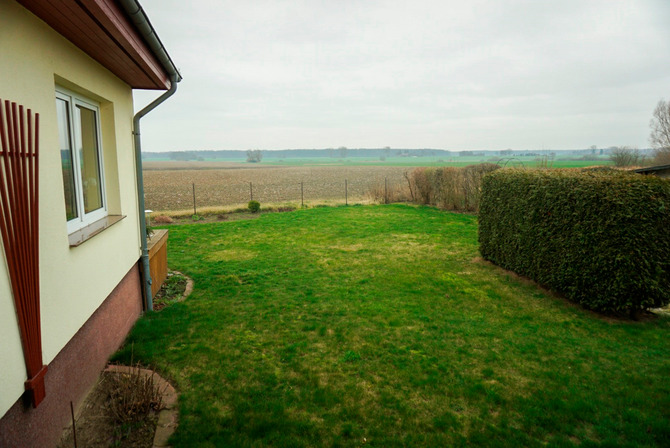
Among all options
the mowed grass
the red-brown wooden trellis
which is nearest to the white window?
the red-brown wooden trellis

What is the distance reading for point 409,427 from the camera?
3.10 m

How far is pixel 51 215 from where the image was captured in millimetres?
2688

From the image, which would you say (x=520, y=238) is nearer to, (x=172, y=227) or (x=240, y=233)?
(x=240, y=233)

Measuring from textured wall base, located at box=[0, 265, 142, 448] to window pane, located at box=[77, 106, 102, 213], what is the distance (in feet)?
3.54

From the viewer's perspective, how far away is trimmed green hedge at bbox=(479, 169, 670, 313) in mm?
5184

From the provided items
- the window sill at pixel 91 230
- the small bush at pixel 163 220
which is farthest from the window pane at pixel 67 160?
the small bush at pixel 163 220

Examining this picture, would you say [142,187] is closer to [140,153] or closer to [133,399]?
[140,153]

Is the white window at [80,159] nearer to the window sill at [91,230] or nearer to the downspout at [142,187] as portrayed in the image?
the window sill at [91,230]

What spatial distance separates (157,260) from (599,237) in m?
7.19

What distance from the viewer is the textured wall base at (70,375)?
2.13m

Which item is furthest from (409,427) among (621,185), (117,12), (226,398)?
(621,185)

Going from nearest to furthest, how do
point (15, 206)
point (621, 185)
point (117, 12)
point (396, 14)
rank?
1. point (15, 206)
2. point (117, 12)
3. point (621, 185)
4. point (396, 14)

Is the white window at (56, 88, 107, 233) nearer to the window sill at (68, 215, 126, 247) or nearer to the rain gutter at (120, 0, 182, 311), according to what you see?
the window sill at (68, 215, 126, 247)

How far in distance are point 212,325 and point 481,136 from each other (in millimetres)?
40264
